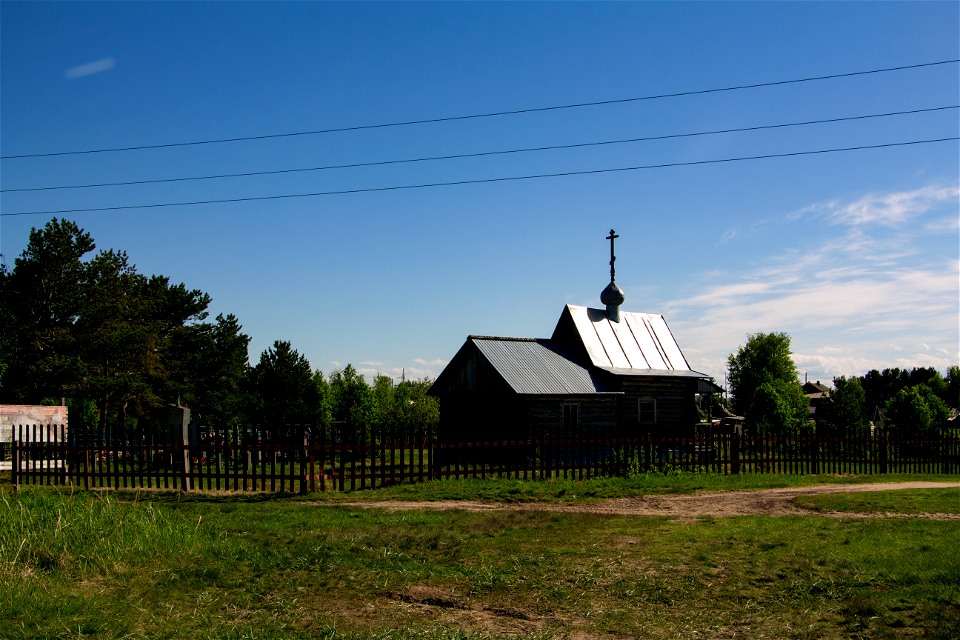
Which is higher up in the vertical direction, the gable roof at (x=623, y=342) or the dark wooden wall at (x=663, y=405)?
the gable roof at (x=623, y=342)

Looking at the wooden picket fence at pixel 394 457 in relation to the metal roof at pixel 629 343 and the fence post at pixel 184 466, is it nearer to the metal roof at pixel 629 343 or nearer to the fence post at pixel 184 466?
the fence post at pixel 184 466

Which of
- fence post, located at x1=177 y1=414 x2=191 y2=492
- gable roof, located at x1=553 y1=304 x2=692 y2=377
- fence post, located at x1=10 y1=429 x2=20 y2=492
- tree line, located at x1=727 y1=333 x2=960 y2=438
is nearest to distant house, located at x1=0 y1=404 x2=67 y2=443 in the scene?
fence post, located at x1=10 y1=429 x2=20 y2=492

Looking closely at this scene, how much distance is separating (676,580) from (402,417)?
25.8 meters

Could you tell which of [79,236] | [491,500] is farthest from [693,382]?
[79,236]

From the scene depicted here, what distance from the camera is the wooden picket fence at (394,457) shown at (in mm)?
16562

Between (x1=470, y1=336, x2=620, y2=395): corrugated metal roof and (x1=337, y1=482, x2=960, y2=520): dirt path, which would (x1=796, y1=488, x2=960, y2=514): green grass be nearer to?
(x1=337, y1=482, x2=960, y2=520): dirt path

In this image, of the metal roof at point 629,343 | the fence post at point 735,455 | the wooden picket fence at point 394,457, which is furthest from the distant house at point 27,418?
the fence post at point 735,455

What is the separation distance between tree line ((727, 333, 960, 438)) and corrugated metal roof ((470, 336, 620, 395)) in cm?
922

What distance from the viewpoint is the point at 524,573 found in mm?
8352

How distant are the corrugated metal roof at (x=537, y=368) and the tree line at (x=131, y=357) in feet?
17.5

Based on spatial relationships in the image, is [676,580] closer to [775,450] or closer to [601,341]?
[775,450]

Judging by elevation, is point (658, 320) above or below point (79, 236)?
below

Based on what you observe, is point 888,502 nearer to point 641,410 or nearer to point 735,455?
point 735,455

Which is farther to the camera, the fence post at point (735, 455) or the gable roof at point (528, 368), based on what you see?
the gable roof at point (528, 368)
